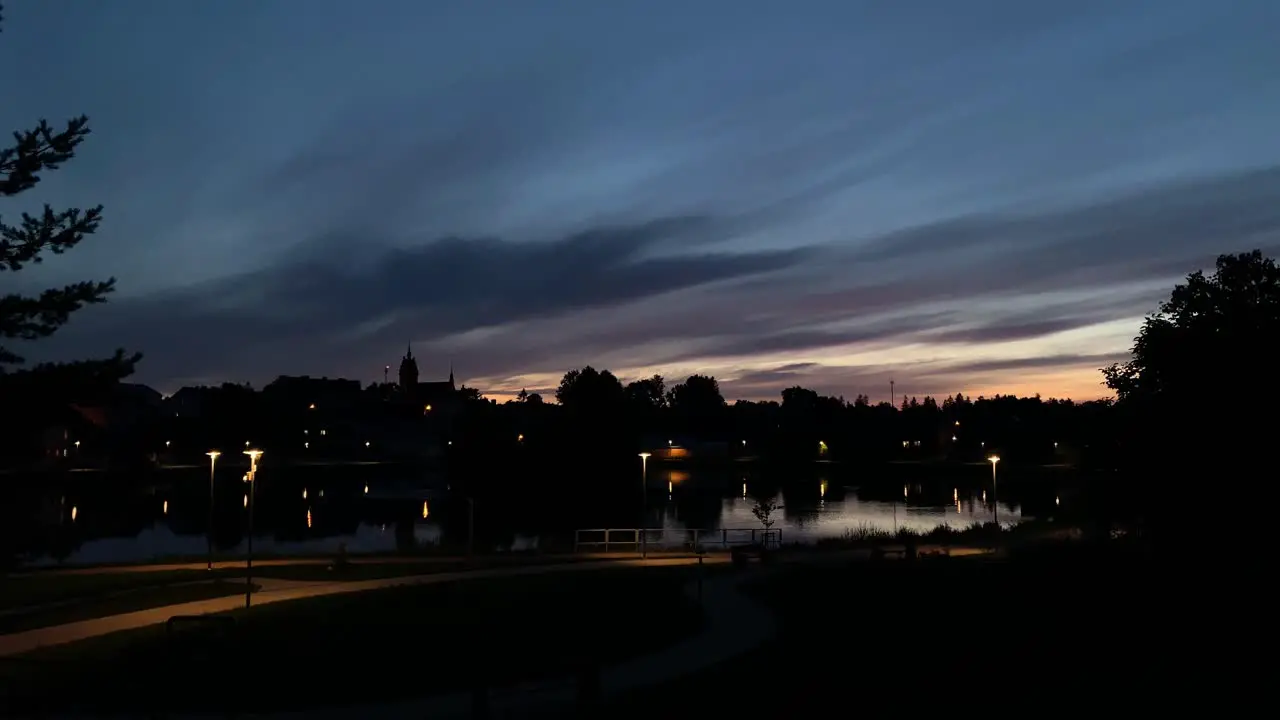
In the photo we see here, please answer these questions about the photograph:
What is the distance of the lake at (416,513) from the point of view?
54219 mm

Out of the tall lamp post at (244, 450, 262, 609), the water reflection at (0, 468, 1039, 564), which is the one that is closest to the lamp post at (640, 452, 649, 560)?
A: the water reflection at (0, 468, 1039, 564)

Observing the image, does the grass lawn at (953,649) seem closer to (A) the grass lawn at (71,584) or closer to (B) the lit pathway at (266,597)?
(B) the lit pathway at (266,597)

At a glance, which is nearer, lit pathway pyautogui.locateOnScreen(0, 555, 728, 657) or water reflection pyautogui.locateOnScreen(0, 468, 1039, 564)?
lit pathway pyautogui.locateOnScreen(0, 555, 728, 657)

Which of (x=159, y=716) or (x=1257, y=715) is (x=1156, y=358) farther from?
(x=159, y=716)

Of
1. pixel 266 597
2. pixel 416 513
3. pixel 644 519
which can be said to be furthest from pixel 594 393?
pixel 266 597

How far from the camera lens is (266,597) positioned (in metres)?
25.9

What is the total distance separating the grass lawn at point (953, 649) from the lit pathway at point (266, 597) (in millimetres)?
9395

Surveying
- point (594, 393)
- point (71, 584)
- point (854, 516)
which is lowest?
point (854, 516)

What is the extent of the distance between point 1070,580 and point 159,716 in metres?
17.5

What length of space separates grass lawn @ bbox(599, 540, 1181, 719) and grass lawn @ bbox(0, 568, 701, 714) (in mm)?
2389

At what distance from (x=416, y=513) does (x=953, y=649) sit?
67.7 m

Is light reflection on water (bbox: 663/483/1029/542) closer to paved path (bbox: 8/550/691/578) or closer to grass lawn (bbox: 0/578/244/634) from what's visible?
paved path (bbox: 8/550/691/578)

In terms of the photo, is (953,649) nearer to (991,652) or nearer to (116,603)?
(991,652)

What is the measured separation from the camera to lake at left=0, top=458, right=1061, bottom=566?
178ft
